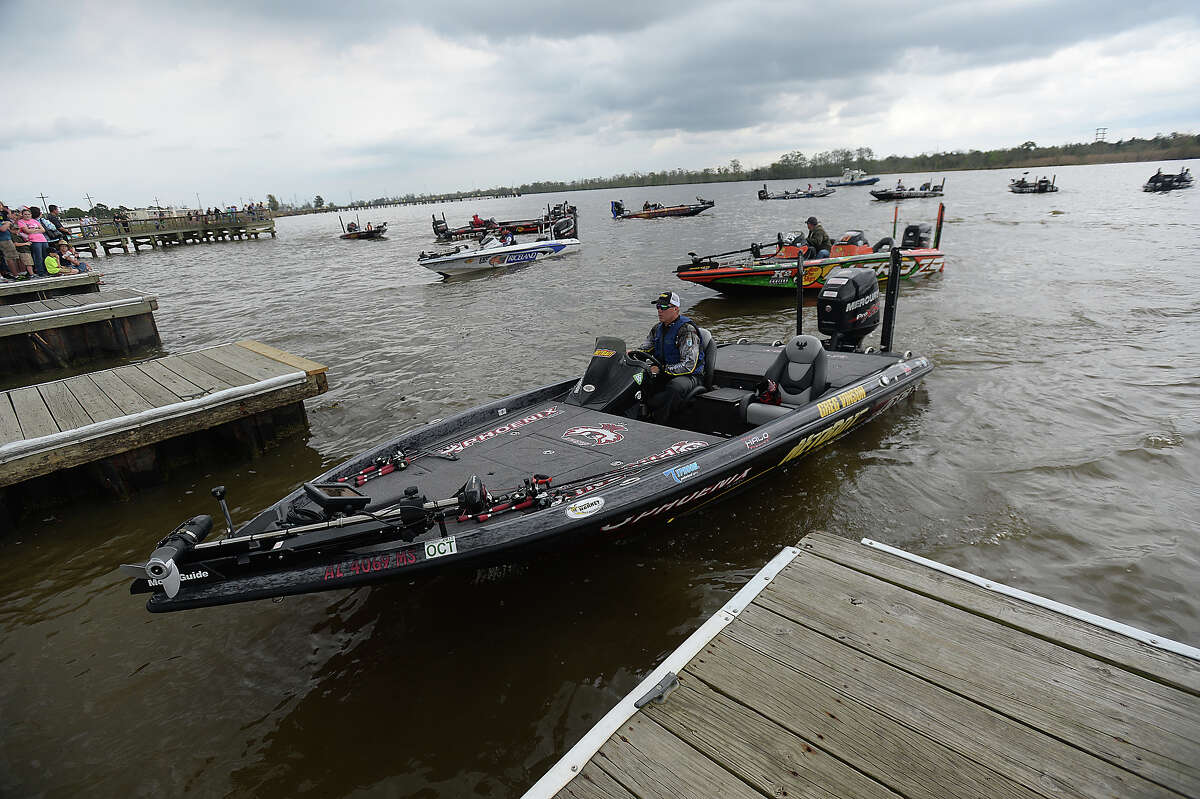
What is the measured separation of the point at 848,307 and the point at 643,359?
11.5 feet

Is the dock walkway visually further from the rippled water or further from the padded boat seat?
the padded boat seat

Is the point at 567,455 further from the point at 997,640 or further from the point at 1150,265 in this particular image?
the point at 1150,265

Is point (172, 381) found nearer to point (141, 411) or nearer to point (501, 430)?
→ point (141, 411)

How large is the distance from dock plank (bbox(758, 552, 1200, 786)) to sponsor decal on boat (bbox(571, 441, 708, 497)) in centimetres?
152

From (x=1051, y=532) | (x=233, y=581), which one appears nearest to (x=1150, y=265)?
(x=1051, y=532)

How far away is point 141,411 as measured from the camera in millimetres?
6121

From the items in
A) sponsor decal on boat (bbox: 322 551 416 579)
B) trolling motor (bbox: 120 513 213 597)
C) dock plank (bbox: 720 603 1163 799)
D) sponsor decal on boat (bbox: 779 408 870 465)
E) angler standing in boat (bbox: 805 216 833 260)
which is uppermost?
angler standing in boat (bbox: 805 216 833 260)

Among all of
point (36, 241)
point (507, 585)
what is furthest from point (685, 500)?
point (36, 241)

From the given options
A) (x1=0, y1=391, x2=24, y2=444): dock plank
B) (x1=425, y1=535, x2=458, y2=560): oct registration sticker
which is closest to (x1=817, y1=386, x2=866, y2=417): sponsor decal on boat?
(x1=425, y1=535, x2=458, y2=560): oct registration sticker

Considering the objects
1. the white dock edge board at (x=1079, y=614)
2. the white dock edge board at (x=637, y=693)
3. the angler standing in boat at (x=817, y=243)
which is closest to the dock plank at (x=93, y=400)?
the white dock edge board at (x=637, y=693)

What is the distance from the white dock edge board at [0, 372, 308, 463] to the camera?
5.31 metres

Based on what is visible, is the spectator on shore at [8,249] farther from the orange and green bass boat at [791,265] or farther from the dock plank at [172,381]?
the orange and green bass boat at [791,265]

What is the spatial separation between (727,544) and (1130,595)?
3.05 meters

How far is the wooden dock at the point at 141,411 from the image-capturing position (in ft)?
18.1
